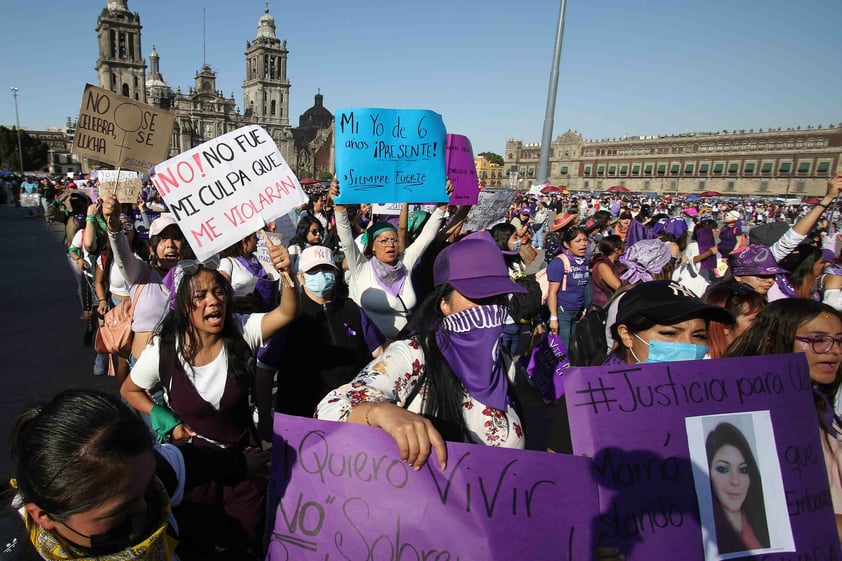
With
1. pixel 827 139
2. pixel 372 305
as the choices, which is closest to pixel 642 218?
pixel 372 305

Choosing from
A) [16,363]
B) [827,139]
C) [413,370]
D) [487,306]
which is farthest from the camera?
[827,139]

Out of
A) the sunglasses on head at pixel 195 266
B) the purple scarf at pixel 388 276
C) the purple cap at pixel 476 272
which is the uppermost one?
the purple scarf at pixel 388 276

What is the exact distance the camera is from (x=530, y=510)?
52.2 inches

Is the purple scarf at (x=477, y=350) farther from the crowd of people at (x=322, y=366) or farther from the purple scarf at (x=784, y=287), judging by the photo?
the purple scarf at (x=784, y=287)

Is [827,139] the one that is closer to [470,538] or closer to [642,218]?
[642,218]

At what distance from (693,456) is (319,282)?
226 cm

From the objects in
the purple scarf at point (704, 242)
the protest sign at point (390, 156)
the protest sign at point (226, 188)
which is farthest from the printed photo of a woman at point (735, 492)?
the purple scarf at point (704, 242)

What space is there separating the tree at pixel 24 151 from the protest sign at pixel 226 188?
89.4 m

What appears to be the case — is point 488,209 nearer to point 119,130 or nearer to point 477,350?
point 119,130

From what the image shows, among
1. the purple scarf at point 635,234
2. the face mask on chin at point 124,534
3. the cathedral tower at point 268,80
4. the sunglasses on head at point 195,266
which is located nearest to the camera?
the face mask on chin at point 124,534

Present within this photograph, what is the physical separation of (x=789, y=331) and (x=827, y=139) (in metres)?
101

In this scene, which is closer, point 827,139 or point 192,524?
point 192,524

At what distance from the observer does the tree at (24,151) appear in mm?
71125

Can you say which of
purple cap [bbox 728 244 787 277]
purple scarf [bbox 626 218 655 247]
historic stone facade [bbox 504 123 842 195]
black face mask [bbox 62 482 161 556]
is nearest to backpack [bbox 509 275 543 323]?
purple cap [bbox 728 244 787 277]
